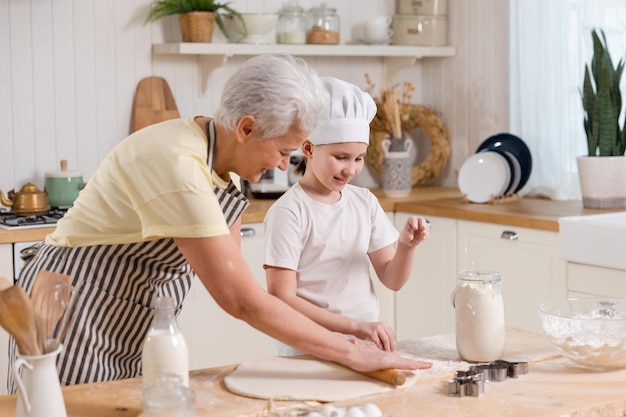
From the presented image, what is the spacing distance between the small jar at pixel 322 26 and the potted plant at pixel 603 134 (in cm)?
110

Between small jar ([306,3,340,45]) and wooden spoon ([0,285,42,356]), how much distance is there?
296 cm

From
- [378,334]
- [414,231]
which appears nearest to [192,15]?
[414,231]

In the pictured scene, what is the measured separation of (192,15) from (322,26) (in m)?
0.61

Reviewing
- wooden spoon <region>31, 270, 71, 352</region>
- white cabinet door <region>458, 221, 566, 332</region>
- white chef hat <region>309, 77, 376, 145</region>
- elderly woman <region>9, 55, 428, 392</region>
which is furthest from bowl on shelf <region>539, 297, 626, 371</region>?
white cabinet door <region>458, 221, 566, 332</region>

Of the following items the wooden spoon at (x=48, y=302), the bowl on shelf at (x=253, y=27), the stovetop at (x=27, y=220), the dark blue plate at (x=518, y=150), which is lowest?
the stovetop at (x=27, y=220)

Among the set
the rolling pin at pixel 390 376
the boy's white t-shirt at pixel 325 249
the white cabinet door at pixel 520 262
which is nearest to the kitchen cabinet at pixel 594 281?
the white cabinet door at pixel 520 262

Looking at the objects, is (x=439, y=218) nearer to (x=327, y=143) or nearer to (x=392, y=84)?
(x=392, y=84)

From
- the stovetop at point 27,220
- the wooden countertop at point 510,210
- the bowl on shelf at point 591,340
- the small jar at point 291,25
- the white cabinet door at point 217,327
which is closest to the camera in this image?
the bowl on shelf at point 591,340

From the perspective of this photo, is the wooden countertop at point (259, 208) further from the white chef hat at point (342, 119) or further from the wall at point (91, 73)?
the white chef hat at point (342, 119)

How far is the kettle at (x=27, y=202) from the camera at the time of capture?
11.8ft

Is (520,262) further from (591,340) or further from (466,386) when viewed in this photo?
(466,386)

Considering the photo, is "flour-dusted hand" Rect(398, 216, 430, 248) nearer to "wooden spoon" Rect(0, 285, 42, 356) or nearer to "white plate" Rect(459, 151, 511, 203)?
"wooden spoon" Rect(0, 285, 42, 356)

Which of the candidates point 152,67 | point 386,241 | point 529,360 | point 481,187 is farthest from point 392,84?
point 529,360

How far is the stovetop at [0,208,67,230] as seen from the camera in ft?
11.0
